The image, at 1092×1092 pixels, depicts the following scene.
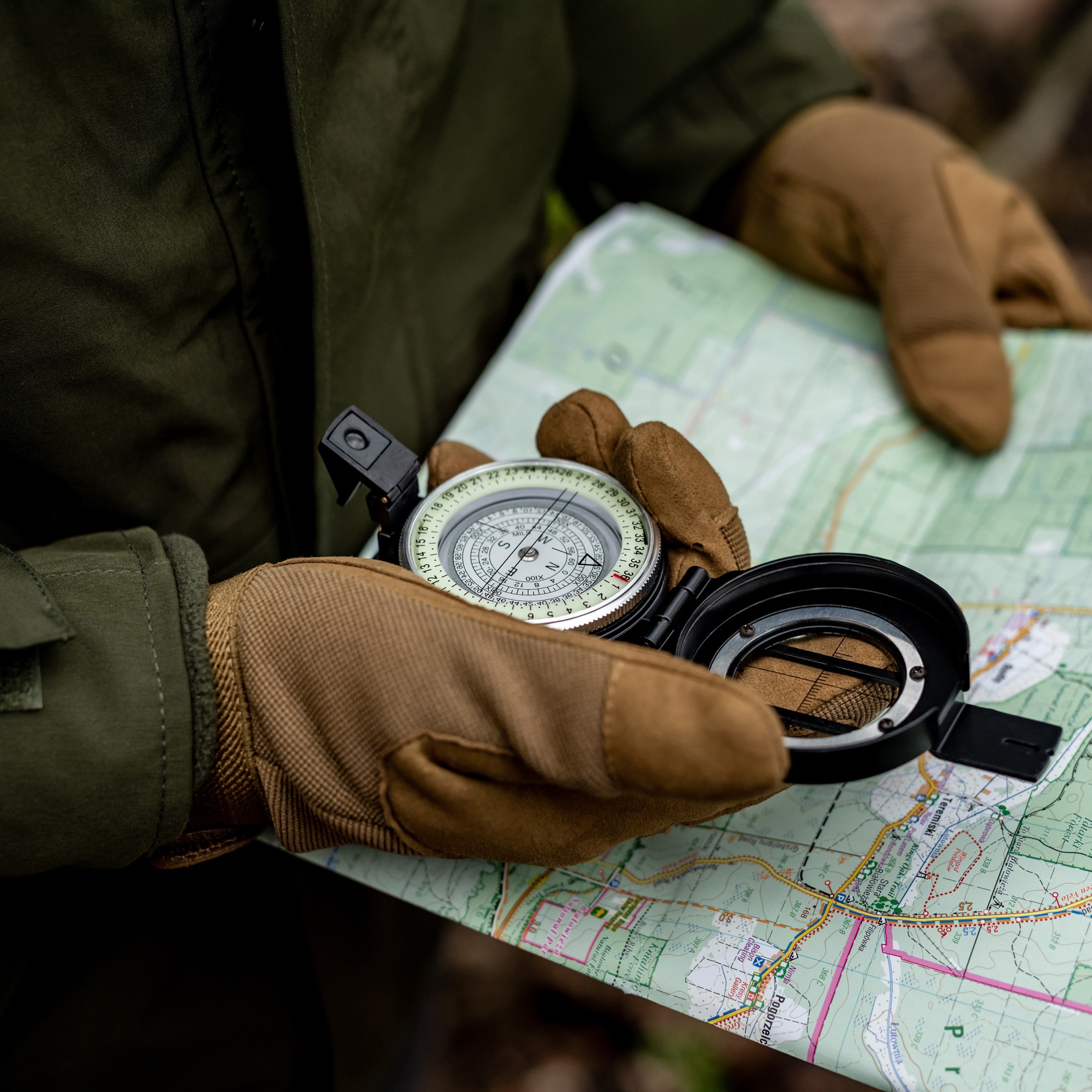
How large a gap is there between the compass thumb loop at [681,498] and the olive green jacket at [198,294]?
54cm

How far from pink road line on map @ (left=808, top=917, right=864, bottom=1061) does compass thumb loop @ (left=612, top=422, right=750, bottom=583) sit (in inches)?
18.6

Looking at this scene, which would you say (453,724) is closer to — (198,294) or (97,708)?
(97,708)

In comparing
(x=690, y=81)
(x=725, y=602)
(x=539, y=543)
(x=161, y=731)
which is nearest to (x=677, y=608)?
(x=725, y=602)

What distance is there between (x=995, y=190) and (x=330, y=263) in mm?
1456

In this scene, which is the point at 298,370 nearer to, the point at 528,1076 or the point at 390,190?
the point at 390,190

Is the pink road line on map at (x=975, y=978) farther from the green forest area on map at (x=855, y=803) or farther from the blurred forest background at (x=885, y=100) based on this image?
the blurred forest background at (x=885, y=100)

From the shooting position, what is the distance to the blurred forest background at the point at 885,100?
2600mm

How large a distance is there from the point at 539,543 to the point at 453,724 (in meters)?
0.32

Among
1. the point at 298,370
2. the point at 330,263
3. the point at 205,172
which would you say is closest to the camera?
the point at 205,172

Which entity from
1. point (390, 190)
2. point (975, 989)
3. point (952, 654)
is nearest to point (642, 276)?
point (390, 190)

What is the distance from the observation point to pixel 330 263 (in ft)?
5.10

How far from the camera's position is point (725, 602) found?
1.29 metres

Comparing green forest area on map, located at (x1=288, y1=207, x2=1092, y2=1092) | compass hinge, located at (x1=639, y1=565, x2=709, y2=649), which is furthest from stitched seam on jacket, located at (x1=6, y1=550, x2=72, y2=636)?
compass hinge, located at (x1=639, y1=565, x2=709, y2=649)

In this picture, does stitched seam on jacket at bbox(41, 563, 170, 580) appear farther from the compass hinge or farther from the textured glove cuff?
the compass hinge
